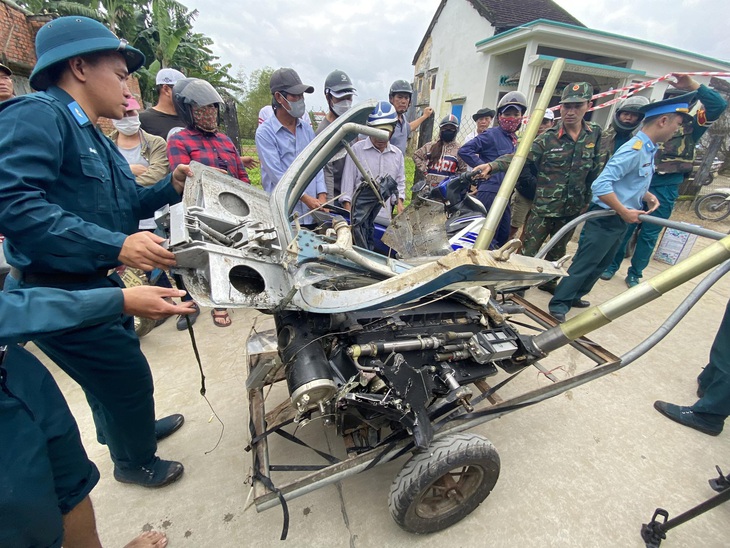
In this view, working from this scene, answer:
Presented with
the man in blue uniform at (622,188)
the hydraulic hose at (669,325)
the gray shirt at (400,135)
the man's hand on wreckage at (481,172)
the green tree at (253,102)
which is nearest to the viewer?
the hydraulic hose at (669,325)

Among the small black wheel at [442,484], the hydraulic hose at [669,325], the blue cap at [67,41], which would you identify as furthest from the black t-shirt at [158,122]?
the hydraulic hose at [669,325]

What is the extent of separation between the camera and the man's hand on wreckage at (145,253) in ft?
4.28

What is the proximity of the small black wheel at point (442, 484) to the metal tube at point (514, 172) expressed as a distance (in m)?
1.10

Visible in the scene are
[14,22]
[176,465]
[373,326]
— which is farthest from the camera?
[14,22]

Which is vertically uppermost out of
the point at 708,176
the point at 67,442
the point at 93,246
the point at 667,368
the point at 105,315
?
the point at 708,176

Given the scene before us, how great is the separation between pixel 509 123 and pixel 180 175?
4304mm

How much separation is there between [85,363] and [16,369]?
1.41 ft

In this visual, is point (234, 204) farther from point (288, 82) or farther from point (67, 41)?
point (288, 82)

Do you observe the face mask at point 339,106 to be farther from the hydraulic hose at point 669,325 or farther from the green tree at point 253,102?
the green tree at point 253,102

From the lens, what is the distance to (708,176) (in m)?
8.40

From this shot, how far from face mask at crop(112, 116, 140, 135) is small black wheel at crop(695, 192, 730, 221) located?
11.2 metres

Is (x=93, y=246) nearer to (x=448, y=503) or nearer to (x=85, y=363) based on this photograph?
(x=85, y=363)

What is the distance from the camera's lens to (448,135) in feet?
16.9

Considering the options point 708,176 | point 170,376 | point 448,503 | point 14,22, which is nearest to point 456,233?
point 448,503
